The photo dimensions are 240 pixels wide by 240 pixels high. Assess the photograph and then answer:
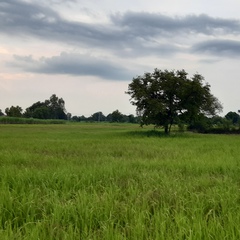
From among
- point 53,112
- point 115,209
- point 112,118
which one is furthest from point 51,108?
point 115,209

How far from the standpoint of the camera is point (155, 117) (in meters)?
38.0

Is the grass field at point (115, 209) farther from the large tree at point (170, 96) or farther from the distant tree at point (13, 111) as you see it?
the distant tree at point (13, 111)

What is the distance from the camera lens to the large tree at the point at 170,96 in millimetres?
37169

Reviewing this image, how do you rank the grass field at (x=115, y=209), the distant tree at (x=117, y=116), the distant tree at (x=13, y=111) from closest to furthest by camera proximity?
the grass field at (x=115, y=209) → the distant tree at (x=13, y=111) → the distant tree at (x=117, y=116)

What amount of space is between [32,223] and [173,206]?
250 centimetres

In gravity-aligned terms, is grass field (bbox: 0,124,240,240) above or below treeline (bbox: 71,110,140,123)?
below

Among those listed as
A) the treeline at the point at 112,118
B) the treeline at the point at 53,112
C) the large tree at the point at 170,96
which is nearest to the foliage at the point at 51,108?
the treeline at the point at 53,112

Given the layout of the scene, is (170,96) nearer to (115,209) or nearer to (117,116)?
(115,209)

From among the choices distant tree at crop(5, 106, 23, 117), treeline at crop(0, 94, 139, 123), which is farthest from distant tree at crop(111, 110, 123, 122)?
distant tree at crop(5, 106, 23, 117)

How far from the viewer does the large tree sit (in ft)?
122

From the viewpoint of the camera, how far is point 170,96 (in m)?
38.3

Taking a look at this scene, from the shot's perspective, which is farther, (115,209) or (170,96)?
(170,96)

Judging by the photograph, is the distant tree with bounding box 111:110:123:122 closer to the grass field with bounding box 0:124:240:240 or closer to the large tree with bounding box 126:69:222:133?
the large tree with bounding box 126:69:222:133

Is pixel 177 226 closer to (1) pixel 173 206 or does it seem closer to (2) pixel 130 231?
(2) pixel 130 231
